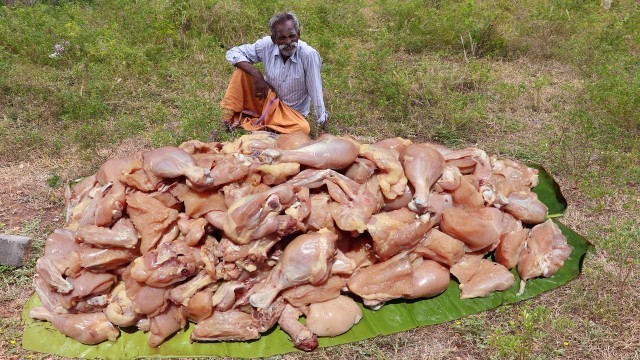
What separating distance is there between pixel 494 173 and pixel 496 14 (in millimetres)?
4970

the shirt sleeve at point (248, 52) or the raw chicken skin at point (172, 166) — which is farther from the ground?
the shirt sleeve at point (248, 52)

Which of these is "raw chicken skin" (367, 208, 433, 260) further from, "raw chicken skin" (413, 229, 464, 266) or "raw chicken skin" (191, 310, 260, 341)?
"raw chicken skin" (191, 310, 260, 341)

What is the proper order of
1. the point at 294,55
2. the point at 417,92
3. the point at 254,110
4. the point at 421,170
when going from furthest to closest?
the point at 417,92 → the point at 254,110 → the point at 294,55 → the point at 421,170

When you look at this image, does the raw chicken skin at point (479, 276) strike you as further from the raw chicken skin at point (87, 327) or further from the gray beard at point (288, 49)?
the gray beard at point (288, 49)

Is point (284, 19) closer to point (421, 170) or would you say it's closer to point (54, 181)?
point (421, 170)

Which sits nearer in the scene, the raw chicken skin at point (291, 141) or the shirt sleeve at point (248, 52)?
the raw chicken skin at point (291, 141)

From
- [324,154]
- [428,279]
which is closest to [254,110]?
[324,154]

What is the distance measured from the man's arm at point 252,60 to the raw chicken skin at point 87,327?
3090 millimetres

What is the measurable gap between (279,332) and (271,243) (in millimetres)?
644

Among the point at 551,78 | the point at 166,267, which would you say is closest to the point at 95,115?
the point at 166,267

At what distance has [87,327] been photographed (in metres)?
3.26

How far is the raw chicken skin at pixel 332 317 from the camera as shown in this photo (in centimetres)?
326

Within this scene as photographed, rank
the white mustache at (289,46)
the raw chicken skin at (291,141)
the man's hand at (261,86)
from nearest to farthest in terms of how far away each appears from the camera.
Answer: the raw chicken skin at (291,141) < the white mustache at (289,46) < the man's hand at (261,86)

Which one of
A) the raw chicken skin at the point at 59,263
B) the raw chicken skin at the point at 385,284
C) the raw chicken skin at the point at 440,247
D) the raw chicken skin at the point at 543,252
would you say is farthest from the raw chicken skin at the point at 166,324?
the raw chicken skin at the point at 543,252
